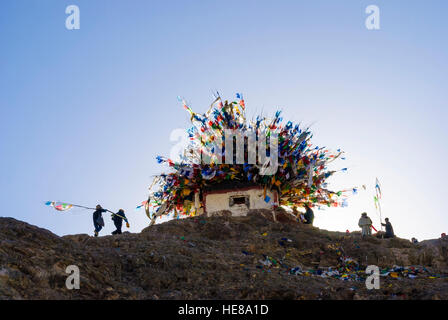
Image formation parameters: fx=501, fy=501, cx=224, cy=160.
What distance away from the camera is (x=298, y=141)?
A: 2695 cm

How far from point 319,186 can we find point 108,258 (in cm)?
1671

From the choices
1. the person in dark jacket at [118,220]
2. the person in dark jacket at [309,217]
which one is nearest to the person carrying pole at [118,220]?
the person in dark jacket at [118,220]

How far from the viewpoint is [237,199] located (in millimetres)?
26656

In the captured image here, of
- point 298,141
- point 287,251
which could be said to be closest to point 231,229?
point 287,251

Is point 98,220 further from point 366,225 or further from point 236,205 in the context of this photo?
point 366,225

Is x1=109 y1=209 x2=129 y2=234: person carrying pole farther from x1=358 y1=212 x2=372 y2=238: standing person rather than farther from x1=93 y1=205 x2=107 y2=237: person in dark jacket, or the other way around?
x1=358 y1=212 x2=372 y2=238: standing person

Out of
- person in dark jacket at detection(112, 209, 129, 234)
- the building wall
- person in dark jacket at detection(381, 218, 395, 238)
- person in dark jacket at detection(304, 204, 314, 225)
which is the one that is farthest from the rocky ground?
the building wall

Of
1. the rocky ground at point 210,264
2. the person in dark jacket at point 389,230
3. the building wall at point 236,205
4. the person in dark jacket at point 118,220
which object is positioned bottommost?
the rocky ground at point 210,264

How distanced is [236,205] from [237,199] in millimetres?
411

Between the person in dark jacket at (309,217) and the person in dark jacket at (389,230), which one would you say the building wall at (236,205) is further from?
the person in dark jacket at (389,230)

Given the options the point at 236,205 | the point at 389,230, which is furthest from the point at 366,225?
the point at 236,205

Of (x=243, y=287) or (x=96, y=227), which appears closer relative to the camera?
(x=243, y=287)

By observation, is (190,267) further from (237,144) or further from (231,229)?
(237,144)

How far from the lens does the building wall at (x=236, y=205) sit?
1032 inches
